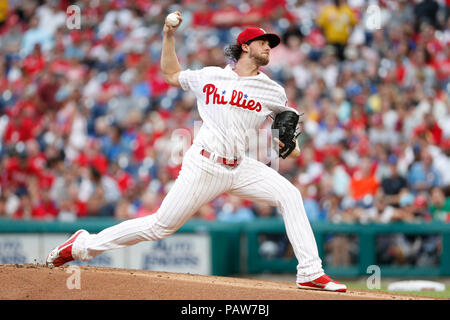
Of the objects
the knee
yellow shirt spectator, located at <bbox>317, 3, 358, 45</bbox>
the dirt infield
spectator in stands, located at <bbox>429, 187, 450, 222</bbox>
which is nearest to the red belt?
the knee

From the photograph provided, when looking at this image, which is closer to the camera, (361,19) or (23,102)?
(361,19)

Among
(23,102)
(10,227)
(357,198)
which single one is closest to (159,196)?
(10,227)

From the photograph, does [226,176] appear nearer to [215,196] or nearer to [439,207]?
[215,196]

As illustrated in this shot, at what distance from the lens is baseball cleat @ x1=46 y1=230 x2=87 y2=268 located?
5.24 metres

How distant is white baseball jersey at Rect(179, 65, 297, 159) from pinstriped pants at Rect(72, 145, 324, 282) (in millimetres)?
128

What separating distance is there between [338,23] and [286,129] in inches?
298

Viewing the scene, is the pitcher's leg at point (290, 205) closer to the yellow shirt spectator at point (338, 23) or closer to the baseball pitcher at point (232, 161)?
the baseball pitcher at point (232, 161)

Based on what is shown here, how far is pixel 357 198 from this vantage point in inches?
377

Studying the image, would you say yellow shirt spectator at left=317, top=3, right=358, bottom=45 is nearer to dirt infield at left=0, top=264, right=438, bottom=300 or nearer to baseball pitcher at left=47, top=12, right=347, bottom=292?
baseball pitcher at left=47, top=12, right=347, bottom=292

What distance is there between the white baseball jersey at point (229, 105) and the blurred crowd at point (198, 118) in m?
4.66

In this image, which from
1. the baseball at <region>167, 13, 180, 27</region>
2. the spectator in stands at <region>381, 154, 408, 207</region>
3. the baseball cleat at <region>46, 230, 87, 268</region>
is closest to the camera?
the baseball at <region>167, 13, 180, 27</region>

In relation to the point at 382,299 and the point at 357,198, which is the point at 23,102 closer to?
the point at 357,198
